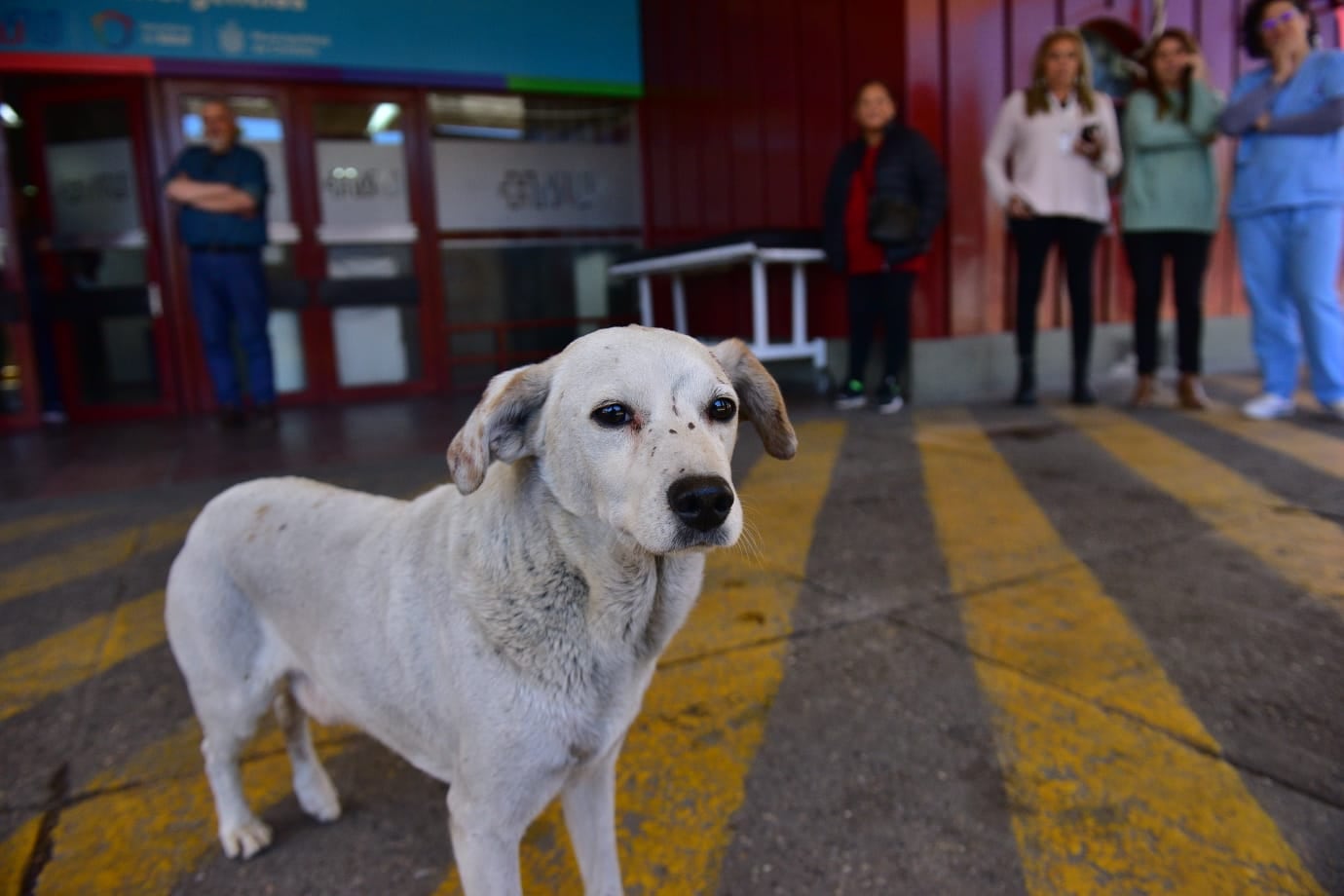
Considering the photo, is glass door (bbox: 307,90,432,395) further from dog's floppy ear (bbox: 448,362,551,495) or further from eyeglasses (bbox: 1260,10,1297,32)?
dog's floppy ear (bbox: 448,362,551,495)

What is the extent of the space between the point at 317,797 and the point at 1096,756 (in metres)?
1.73

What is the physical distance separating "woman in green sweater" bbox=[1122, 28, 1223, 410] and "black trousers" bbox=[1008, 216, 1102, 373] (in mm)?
295

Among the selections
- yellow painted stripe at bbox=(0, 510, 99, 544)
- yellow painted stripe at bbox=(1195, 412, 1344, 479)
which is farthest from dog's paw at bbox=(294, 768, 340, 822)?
yellow painted stripe at bbox=(1195, 412, 1344, 479)

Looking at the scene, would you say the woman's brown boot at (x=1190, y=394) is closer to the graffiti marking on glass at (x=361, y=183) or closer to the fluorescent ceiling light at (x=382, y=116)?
the graffiti marking on glass at (x=361, y=183)

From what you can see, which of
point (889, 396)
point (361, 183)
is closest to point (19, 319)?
point (361, 183)

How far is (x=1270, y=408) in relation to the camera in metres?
5.55

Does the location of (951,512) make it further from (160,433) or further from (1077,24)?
(160,433)

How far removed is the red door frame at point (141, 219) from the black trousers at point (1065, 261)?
782 centimetres

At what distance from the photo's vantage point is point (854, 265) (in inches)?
258

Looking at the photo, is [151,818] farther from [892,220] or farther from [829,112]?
[829,112]

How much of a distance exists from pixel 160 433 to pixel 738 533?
23.6 feet

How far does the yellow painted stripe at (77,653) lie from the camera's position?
240 centimetres

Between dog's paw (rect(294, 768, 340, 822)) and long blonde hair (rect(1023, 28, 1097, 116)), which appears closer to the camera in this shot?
dog's paw (rect(294, 768, 340, 822))

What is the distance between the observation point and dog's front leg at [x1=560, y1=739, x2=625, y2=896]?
1509 millimetres
